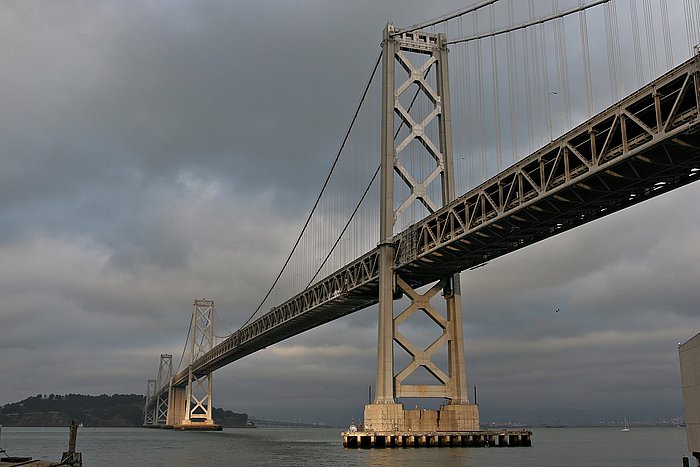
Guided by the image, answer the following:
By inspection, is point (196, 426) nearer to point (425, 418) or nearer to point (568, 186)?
point (425, 418)

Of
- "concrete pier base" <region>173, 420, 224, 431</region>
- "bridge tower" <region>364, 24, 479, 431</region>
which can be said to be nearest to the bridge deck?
"bridge tower" <region>364, 24, 479, 431</region>

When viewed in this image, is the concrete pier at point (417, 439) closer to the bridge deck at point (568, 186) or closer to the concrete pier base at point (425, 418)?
the concrete pier base at point (425, 418)

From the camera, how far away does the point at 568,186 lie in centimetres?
3033

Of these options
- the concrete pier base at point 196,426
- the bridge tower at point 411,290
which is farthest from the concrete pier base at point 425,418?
the concrete pier base at point 196,426

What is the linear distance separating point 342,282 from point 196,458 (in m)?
14.7

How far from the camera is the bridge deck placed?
84.1 feet

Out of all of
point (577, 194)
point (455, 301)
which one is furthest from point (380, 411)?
point (577, 194)

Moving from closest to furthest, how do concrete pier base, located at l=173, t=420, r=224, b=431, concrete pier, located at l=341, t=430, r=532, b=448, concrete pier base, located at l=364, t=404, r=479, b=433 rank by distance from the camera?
concrete pier, located at l=341, t=430, r=532, b=448 → concrete pier base, located at l=364, t=404, r=479, b=433 → concrete pier base, located at l=173, t=420, r=224, b=431

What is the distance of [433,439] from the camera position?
43.6m

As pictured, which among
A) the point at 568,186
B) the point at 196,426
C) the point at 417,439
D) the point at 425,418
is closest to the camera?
the point at 568,186

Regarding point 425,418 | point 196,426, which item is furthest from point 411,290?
point 196,426

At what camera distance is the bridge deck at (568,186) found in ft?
84.1

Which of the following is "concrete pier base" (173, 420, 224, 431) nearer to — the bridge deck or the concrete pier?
the bridge deck

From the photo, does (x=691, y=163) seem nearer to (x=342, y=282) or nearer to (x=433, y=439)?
(x=433, y=439)
